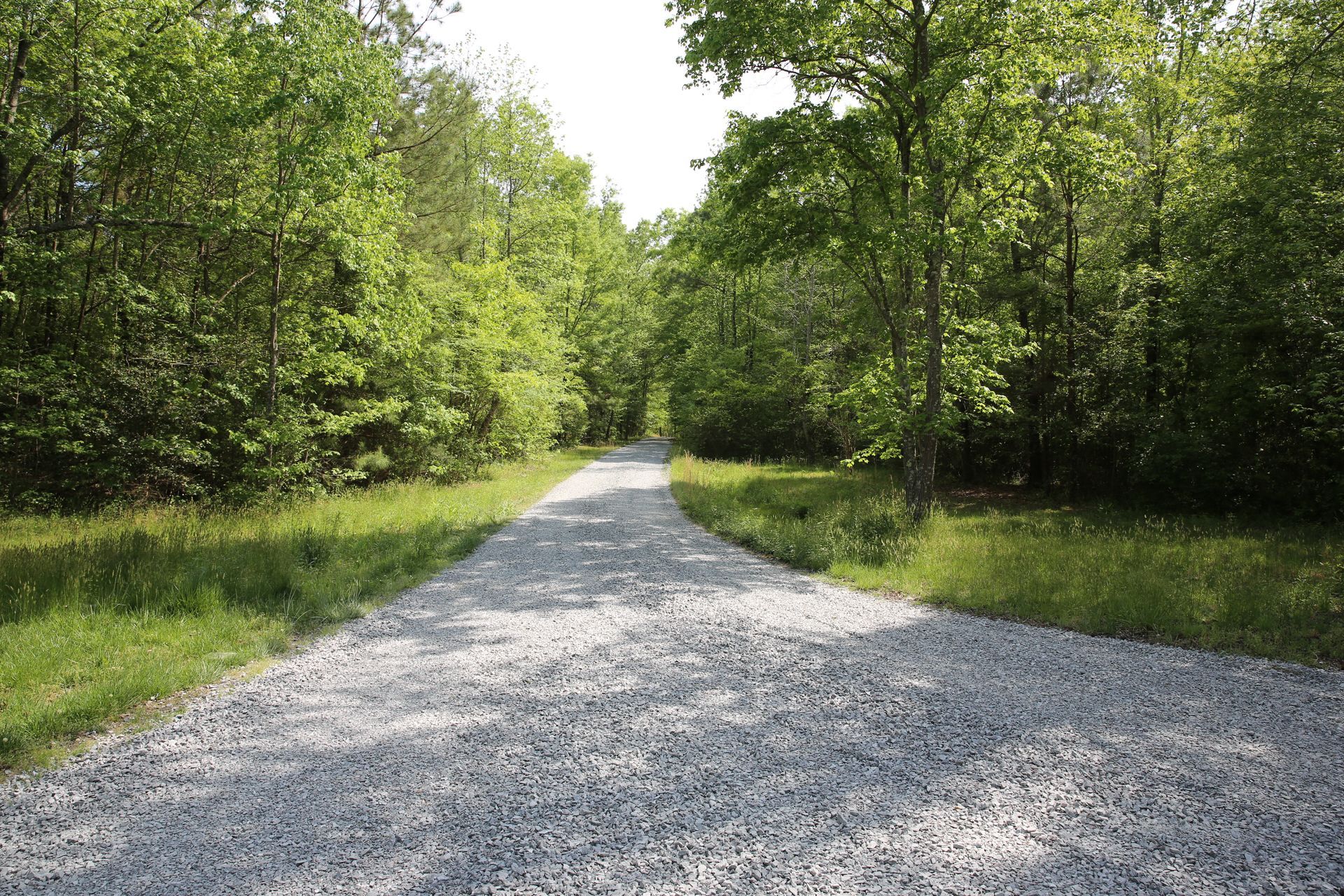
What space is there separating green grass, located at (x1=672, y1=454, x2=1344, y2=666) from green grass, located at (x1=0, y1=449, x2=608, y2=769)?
590 cm

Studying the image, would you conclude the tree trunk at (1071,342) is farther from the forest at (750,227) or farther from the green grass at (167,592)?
the green grass at (167,592)

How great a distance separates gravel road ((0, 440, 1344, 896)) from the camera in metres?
2.57

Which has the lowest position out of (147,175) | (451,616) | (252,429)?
(451,616)

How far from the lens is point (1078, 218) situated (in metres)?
17.8

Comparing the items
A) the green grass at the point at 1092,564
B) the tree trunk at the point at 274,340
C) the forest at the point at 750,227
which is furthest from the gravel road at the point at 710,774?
the tree trunk at the point at 274,340

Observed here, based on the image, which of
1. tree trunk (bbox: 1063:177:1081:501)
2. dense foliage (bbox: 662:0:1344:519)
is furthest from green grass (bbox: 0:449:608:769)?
tree trunk (bbox: 1063:177:1081:501)

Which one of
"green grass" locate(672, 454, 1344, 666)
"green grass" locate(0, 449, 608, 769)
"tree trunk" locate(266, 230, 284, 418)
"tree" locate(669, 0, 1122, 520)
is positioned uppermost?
"tree" locate(669, 0, 1122, 520)

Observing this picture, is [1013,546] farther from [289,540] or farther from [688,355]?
[688,355]

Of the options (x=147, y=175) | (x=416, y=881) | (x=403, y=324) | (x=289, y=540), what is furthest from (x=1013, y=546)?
(x=147, y=175)

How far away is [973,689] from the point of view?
15.1 ft

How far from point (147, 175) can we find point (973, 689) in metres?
17.2

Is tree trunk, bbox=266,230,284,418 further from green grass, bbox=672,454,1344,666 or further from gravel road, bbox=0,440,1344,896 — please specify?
green grass, bbox=672,454,1344,666

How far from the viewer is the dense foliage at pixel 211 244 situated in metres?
10.1

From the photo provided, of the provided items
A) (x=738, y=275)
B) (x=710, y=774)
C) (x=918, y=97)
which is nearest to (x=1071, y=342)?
(x=918, y=97)
